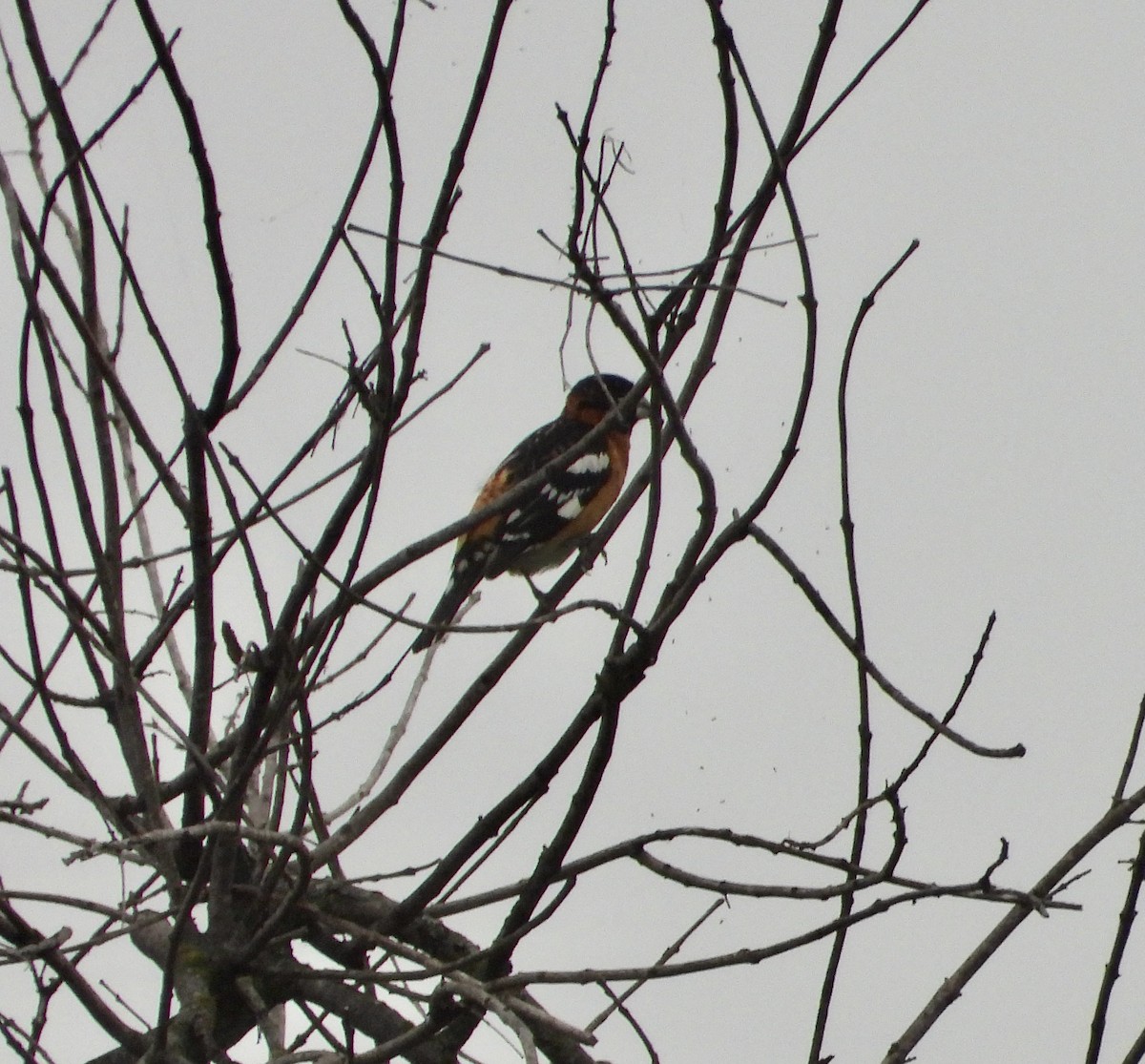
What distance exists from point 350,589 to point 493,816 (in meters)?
0.46

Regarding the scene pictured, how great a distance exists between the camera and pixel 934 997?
2314 millimetres

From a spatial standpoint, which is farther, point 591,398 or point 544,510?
point 591,398

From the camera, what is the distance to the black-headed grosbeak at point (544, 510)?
5.86 meters

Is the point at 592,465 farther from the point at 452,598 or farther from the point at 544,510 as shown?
the point at 452,598

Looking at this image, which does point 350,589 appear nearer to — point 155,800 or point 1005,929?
point 155,800

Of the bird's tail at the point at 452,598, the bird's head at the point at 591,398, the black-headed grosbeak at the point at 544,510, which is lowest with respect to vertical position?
the bird's tail at the point at 452,598

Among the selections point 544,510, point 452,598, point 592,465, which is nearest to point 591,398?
point 592,465

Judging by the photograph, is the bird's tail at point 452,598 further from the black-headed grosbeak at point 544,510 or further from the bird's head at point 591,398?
the bird's head at point 591,398

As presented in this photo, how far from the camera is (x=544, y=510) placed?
6262 millimetres

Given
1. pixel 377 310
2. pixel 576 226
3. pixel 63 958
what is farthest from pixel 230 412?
pixel 63 958

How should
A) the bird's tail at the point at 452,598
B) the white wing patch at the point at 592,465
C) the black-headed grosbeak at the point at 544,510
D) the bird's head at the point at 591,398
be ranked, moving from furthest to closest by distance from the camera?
the bird's head at the point at 591,398 → the white wing patch at the point at 592,465 → the black-headed grosbeak at the point at 544,510 → the bird's tail at the point at 452,598

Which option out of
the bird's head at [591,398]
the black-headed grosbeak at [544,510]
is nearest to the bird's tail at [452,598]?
the black-headed grosbeak at [544,510]

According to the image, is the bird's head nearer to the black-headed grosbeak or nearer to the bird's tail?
the black-headed grosbeak

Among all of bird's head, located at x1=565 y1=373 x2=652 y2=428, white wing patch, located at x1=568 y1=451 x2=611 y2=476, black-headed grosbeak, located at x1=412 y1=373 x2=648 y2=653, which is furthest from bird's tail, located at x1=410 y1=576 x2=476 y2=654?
bird's head, located at x1=565 y1=373 x2=652 y2=428
